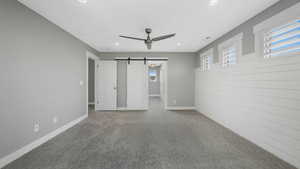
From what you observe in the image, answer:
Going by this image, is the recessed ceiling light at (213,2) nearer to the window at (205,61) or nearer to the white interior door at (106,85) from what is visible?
the window at (205,61)

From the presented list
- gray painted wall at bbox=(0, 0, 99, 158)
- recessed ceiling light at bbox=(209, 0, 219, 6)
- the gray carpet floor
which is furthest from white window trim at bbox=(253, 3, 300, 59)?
gray painted wall at bbox=(0, 0, 99, 158)

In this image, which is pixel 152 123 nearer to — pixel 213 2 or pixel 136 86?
pixel 136 86

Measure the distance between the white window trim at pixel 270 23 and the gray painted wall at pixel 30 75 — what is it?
413 centimetres

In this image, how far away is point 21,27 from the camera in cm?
190

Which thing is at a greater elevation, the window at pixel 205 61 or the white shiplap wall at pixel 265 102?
the window at pixel 205 61

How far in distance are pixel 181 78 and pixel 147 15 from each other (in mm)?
3379

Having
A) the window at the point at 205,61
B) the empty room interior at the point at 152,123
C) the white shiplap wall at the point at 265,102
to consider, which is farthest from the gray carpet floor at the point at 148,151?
the window at the point at 205,61

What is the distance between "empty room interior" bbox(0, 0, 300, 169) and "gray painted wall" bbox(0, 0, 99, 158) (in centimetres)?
2

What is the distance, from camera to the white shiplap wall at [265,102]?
168cm

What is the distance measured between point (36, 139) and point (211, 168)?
3.01 meters

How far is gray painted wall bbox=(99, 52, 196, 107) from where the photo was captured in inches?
201

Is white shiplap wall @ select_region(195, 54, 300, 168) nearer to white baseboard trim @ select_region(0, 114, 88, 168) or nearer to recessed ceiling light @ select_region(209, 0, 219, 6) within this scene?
recessed ceiling light @ select_region(209, 0, 219, 6)

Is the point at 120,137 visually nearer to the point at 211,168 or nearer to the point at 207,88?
the point at 211,168

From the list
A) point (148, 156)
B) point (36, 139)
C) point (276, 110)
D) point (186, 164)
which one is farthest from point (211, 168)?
point (36, 139)
